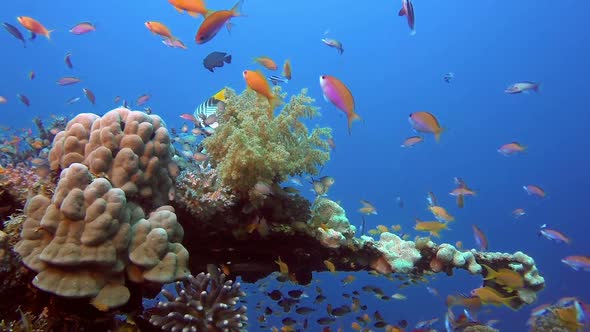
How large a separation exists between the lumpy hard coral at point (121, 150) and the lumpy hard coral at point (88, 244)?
31cm

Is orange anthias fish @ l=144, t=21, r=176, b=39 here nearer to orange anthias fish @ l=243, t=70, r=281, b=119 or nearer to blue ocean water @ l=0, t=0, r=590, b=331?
orange anthias fish @ l=243, t=70, r=281, b=119

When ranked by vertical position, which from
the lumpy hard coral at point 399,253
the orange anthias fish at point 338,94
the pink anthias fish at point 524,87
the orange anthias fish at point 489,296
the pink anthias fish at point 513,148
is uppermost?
the pink anthias fish at point 524,87

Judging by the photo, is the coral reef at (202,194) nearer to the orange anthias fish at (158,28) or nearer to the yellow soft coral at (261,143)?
the yellow soft coral at (261,143)

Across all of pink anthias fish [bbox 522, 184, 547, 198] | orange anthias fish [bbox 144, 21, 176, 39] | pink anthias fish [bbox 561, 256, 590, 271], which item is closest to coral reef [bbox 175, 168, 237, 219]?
orange anthias fish [bbox 144, 21, 176, 39]

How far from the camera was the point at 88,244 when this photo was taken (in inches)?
134

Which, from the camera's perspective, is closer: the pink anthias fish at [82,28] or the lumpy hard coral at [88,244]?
the lumpy hard coral at [88,244]

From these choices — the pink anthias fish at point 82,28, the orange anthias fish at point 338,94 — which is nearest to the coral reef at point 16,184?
the orange anthias fish at point 338,94

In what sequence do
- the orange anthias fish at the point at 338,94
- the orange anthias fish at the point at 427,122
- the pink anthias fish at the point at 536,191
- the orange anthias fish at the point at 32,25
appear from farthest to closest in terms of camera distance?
the pink anthias fish at the point at 536,191 < the orange anthias fish at the point at 32,25 < the orange anthias fish at the point at 427,122 < the orange anthias fish at the point at 338,94

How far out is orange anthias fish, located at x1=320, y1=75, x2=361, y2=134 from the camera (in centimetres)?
383

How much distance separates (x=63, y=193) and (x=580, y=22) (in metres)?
88.1

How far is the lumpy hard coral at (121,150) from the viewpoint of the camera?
3984mm

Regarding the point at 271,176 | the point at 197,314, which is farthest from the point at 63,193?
the point at 271,176

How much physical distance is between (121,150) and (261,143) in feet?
5.53

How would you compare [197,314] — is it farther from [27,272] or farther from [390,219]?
[390,219]
